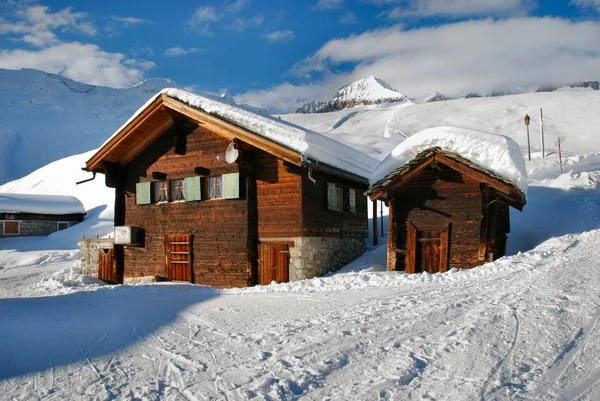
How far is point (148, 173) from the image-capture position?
18328 millimetres

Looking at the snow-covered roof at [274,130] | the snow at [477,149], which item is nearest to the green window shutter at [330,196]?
the snow-covered roof at [274,130]

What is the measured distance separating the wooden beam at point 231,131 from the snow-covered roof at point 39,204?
23.8 metres

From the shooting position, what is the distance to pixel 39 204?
1428 inches

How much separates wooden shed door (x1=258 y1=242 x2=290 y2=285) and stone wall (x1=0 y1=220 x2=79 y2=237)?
26.6m

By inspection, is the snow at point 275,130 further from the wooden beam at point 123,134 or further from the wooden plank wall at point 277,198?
the wooden plank wall at point 277,198

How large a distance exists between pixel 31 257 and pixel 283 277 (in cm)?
1840

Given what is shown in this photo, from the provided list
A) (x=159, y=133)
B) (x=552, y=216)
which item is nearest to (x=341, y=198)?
(x=159, y=133)

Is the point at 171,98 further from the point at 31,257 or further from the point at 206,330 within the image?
the point at 31,257

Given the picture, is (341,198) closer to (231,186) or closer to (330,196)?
(330,196)

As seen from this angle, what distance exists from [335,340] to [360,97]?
154031 millimetres

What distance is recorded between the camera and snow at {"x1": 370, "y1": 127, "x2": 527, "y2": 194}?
12.9 metres

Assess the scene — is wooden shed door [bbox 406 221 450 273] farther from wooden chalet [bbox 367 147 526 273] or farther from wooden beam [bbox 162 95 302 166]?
wooden beam [bbox 162 95 302 166]

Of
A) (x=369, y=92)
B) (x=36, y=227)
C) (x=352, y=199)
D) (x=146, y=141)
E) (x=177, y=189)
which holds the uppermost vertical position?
(x=369, y=92)

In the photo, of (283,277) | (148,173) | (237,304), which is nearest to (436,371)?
(237,304)
